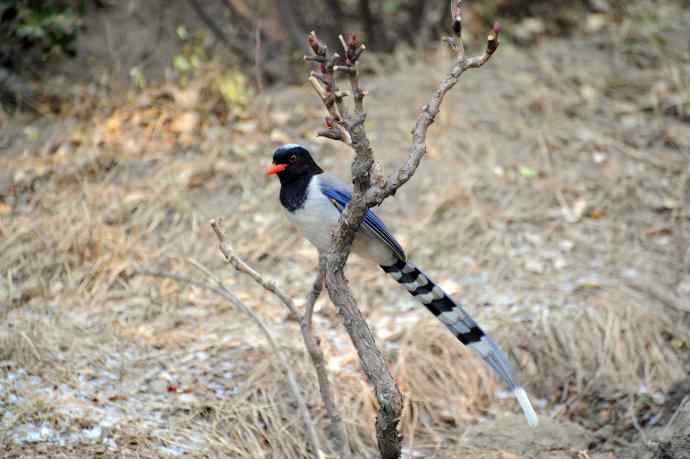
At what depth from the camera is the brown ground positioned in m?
4.11

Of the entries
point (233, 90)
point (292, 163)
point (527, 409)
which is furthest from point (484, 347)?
point (233, 90)

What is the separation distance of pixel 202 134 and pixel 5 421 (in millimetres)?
3423

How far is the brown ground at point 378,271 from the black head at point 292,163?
645 millimetres

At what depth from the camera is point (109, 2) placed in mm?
7348

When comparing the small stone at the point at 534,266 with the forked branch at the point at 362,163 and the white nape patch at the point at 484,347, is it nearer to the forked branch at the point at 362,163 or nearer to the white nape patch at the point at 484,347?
the white nape patch at the point at 484,347

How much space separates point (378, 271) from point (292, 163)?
1792mm

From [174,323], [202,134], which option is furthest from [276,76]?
[174,323]

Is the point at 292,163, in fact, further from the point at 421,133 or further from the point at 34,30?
the point at 34,30

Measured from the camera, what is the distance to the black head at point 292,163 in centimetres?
398

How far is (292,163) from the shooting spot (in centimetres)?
403

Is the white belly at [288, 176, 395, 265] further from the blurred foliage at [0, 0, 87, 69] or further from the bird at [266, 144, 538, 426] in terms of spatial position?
the blurred foliage at [0, 0, 87, 69]

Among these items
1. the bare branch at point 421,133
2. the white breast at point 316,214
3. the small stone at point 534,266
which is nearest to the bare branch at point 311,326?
the white breast at point 316,214

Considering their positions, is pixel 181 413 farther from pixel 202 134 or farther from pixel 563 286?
pixel 202 134

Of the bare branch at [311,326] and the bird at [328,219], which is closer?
the bare branch at [311,326]
